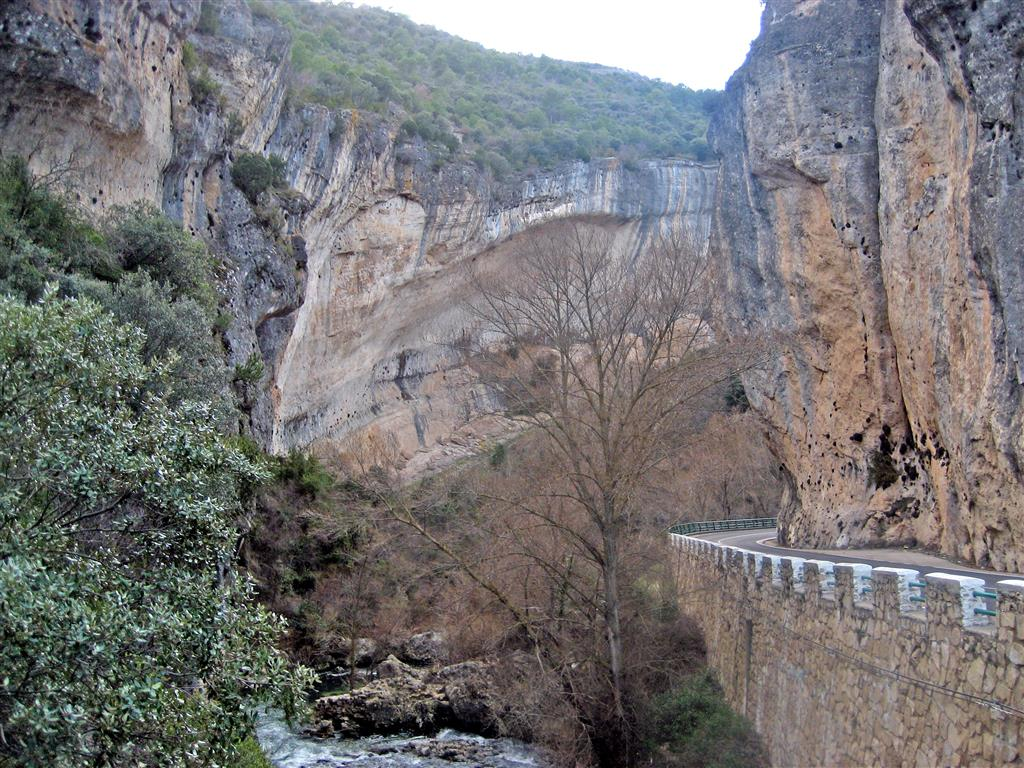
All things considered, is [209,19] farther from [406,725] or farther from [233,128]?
[406,725]

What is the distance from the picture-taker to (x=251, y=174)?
2761 centimetres

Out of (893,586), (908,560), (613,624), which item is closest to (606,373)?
(613,624)

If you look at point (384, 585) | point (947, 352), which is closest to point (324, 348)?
point (384, 585)

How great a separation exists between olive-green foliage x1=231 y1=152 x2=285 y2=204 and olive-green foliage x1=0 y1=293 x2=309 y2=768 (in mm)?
21218

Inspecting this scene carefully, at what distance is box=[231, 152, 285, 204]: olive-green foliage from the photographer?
27.5 m

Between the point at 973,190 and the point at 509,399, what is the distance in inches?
318

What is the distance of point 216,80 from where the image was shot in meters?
26.4

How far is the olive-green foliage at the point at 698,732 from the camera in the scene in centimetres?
1244

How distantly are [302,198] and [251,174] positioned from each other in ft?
9.15

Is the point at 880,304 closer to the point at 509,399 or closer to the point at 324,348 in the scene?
the point at 509,399

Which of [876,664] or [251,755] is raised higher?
[876,664]

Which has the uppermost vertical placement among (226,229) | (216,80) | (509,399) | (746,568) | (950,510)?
(216,80)

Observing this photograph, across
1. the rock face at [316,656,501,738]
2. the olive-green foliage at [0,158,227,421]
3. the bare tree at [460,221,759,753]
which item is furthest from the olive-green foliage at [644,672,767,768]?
the olive-green foliage at [0,158,227,421]

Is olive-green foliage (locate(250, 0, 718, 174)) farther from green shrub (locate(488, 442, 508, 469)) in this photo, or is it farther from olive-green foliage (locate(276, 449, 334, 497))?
green shrub (locate(488, 442, 508, 469))
